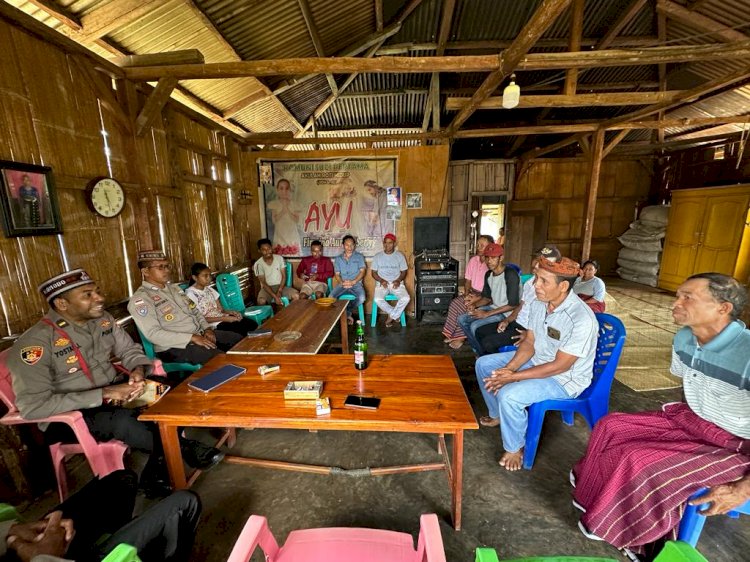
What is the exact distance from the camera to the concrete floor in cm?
169

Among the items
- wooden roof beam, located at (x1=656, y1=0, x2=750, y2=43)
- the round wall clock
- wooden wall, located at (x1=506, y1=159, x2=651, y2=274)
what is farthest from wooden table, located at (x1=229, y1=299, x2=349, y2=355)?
wooden wall, located at (x1=506, y1=159, x2=651, y2=274)

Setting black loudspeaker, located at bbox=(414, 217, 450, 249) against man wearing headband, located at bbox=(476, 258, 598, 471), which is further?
black loudspeaker, located at bbox=(414, 217, 450, 249)

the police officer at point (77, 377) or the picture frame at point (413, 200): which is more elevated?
the picture frame at point (413, 200)

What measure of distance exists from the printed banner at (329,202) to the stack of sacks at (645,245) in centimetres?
666

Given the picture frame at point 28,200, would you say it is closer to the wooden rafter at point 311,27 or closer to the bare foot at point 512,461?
the wooden rafter at point 311,27

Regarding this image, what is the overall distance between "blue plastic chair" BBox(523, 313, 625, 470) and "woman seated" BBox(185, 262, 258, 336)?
122 inches

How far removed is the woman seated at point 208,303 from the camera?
3547 millimetres

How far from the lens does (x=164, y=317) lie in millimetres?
2828

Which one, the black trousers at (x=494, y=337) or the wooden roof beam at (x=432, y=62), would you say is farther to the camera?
the black trousers at (x=494, y=337)

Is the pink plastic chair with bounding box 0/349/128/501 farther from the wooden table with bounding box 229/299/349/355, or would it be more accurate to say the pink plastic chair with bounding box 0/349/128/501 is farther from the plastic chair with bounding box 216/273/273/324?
the plastic chair with bounding box 216/273/273/324

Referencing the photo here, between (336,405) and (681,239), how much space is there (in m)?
8.85

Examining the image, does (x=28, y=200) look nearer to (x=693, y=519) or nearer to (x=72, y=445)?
(x=72, y=445)

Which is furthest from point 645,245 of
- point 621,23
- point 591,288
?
point 591,288

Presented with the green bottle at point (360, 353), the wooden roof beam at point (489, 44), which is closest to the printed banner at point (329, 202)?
the wooden roof beam at point (489, 44)
